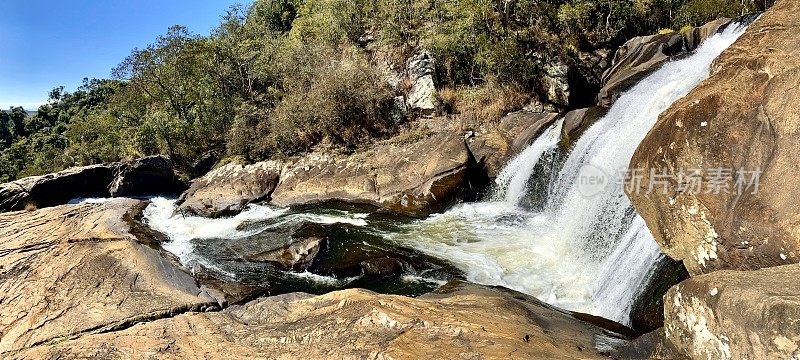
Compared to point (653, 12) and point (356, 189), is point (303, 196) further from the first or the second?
point (653, 12)

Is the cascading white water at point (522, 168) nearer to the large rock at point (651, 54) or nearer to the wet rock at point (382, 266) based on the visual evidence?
the large rock at point (651, 54)

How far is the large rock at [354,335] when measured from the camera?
15.9ft

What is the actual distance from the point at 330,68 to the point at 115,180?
1067 cm

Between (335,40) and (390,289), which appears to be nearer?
(390,289)

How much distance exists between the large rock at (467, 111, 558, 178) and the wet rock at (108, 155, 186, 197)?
13.4 meters

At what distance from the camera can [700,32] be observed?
1541 cm

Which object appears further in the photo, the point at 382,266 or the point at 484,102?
the point at 484,102

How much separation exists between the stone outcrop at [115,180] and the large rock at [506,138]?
13525 millimetres

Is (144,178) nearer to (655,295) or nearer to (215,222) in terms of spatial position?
(215,222)

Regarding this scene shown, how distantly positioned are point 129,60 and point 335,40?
10.00 meters

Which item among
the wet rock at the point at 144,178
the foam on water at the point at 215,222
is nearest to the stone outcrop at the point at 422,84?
the foam on water at the point at 215,222

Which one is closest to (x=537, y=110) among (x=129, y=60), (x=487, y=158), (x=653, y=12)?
(x=487, y=158)

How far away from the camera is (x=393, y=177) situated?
15828 mm

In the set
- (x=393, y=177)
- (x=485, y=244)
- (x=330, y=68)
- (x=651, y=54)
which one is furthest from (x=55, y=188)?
(x=651, y=54)
